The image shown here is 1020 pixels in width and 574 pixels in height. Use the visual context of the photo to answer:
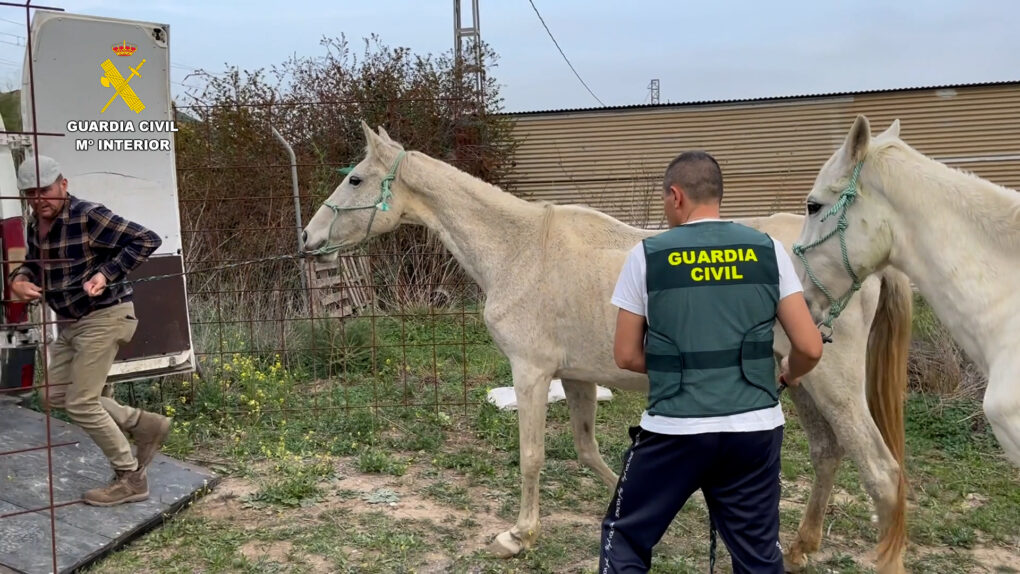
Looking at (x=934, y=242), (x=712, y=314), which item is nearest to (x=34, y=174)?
(x=712, y=314)

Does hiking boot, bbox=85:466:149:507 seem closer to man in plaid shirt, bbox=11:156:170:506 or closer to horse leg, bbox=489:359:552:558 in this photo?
man in plaid shirt, bbox=11:156:170:506

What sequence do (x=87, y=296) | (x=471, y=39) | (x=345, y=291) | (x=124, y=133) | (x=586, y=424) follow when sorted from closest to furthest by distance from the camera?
(x=87, y=296), (x=586, y=424), (x=124, y=133), (x=345, y=291), (x=471, y=39)

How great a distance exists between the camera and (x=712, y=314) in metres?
2.38

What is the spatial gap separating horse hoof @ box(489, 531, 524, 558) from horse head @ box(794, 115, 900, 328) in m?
2.07

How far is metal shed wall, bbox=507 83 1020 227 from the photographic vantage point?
1266 cm

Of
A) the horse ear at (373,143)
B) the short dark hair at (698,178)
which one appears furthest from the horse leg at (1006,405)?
the horse ear at (373,143)

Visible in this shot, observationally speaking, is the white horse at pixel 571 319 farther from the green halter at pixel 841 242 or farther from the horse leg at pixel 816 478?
the green halter at pixel 841 242

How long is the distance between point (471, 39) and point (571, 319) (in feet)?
30.6

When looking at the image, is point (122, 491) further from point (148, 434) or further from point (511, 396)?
point (511, 396)

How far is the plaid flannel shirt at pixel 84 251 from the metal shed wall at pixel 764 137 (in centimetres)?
829

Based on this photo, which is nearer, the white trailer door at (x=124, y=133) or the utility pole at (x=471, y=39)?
the white trailer door at (x=124, y=133)

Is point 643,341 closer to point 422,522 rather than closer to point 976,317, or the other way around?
point 976,317

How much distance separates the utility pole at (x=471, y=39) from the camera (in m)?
11.6

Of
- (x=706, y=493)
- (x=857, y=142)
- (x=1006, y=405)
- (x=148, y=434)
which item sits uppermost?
(x=857, y=142)
